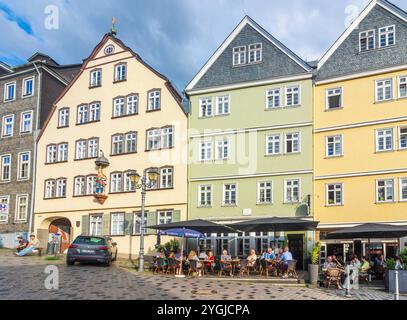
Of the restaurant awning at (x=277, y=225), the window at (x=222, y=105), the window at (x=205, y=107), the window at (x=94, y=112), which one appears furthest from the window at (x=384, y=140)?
the window at (x=94, y=112)

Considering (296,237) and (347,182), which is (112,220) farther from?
(347,182)

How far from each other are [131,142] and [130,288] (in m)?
19.0

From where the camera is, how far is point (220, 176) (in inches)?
1314

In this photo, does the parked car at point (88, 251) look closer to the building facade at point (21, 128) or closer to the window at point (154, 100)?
the window at point (154, 100)

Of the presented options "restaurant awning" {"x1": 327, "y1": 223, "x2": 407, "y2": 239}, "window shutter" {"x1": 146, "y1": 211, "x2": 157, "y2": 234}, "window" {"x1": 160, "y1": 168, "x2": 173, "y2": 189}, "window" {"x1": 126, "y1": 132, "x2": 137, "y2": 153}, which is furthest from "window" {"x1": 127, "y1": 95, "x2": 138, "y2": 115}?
"restaurant awning" {"x1": 327, "y1": 223, "x2": 407, "y2": 239}

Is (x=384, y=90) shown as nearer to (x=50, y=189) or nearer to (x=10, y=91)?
(x=50, y=189)

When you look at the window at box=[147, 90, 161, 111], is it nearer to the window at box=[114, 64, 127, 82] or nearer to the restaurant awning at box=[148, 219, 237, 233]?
the window at box=[114, 64, 127, 82]

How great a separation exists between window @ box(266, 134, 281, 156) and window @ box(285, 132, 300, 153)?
0.55 meters

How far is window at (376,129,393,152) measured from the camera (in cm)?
2934

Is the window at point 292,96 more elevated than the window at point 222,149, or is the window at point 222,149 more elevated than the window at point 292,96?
the window at point 292,96

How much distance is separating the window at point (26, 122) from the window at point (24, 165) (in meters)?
1.87

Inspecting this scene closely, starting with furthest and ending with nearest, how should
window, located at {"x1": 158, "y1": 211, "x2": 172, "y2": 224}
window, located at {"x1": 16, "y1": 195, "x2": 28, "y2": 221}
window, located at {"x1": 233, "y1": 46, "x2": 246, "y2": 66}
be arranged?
window, located at {"x1": 16, "y1": 195, "x2": 28, "y2": 221} < window, located at {"x1": 233, "y1": 46, "x2": 246, "y2": 66} < window, located at {"x1": 158, "y1": 211, "x2": 172, "y2": 224}

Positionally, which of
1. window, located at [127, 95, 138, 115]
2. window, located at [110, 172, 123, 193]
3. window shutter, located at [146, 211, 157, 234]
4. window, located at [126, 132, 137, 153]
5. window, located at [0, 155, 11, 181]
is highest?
window, located at [127, 95, 138, 115]

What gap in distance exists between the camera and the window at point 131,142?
3625 cm
